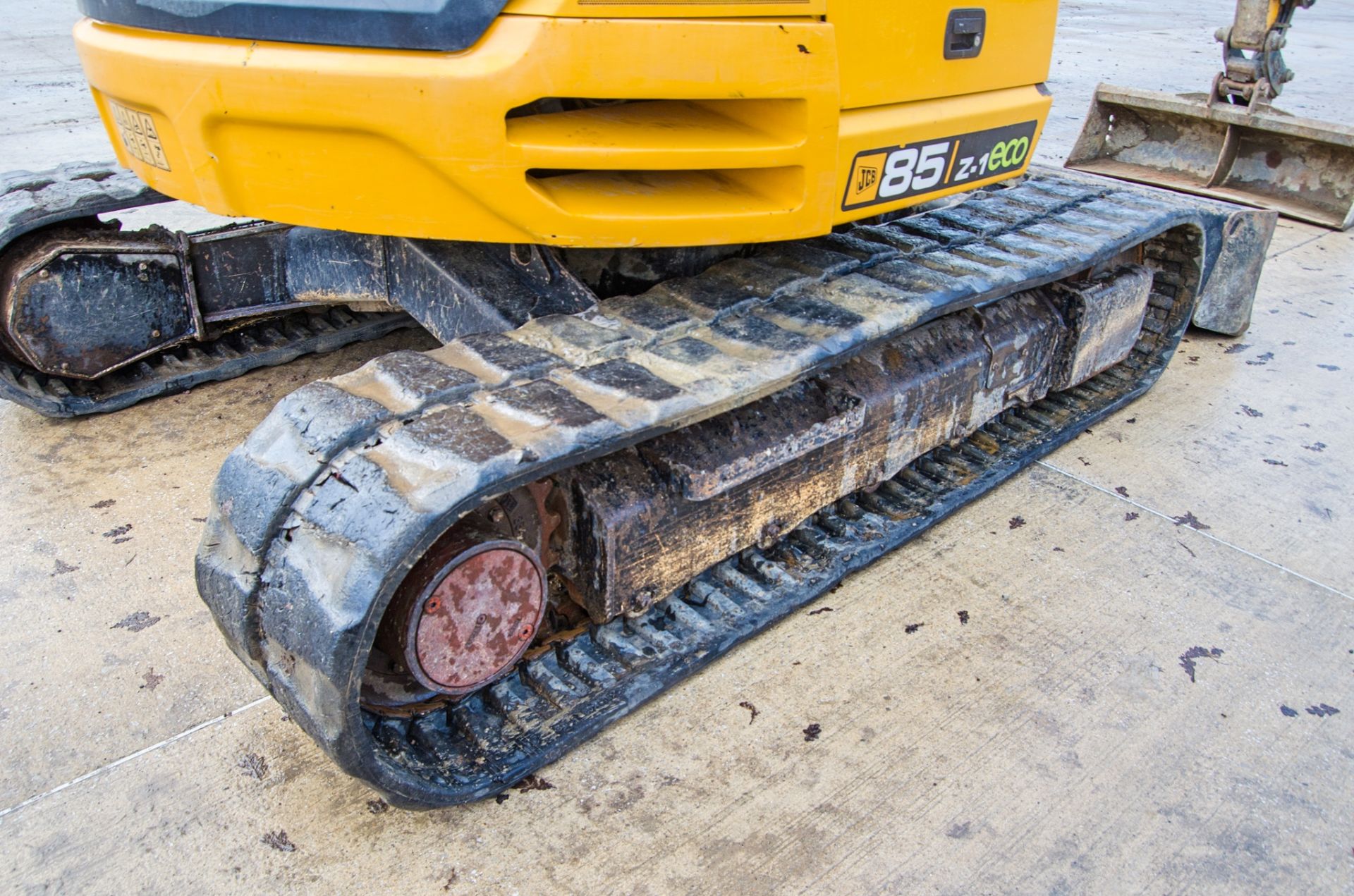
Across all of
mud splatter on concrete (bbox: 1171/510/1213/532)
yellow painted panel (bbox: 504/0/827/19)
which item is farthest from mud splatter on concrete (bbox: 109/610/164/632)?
mud splatter on concrete (bbox: 1171/510/1213/532)

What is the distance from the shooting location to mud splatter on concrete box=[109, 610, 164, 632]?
7.75 ft

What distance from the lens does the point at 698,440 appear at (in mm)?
2197

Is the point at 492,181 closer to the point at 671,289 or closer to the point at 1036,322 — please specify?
the point at 671,289

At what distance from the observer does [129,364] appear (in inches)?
130

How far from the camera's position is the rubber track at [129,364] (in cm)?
302

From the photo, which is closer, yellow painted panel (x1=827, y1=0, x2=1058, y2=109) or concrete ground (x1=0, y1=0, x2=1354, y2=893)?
concrete ground (x1=0, y1=0, x2=1354, y2=893)

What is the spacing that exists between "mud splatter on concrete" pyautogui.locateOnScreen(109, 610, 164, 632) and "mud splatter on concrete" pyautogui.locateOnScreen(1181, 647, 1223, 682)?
239 cm

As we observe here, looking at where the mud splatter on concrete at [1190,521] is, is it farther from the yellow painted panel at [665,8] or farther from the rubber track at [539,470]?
the yellow painted panel at [665,8]

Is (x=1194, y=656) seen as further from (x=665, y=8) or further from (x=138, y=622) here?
(x=138, y=622)

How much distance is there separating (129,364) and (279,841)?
6.69ft

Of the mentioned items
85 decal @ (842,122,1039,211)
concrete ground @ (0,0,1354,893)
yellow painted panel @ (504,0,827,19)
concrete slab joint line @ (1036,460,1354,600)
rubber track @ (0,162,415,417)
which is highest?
yellow painted panel @ (504,0,827,19)

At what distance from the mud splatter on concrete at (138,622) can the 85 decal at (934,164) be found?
73.4 inches

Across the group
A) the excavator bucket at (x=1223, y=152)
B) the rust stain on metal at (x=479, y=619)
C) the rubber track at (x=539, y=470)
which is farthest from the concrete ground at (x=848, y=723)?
the excavator bucket at (x=1223, y=152)

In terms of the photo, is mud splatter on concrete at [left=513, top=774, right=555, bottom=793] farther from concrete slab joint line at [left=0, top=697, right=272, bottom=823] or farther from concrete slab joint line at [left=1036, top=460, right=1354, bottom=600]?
concrete slab joint line at [left=1036, top=460, right=1354, bottom=600]
